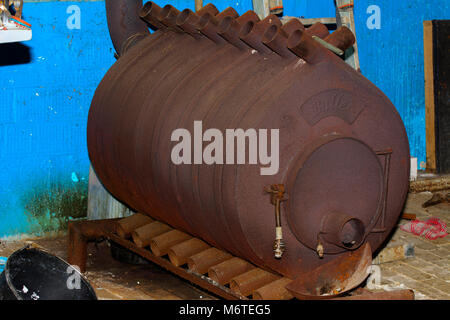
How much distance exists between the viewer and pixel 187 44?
5.19 m

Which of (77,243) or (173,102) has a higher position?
(173,102)

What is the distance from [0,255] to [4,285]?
201 centimetres

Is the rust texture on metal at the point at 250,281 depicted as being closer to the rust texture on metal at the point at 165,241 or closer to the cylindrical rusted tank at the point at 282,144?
the cylindrical rusted tank at the point at 282,144

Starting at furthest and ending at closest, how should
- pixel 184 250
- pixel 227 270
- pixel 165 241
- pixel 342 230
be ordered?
pixel 165 241 < pixel 184 250 < pixel 227 270 < pixel 342 230

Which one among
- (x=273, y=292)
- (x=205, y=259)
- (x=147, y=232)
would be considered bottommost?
(x=273, y=292)

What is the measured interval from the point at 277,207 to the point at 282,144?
1.19ft

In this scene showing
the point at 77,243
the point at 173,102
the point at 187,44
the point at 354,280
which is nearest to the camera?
the point at 354,280

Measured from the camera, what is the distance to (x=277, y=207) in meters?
4.02

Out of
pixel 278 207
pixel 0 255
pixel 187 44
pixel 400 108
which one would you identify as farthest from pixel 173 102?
pixel 400 108

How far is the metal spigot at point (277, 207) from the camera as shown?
158 inches

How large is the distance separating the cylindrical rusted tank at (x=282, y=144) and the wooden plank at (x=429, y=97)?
3.94 metres

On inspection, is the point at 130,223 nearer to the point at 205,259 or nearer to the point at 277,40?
the point at 205,259

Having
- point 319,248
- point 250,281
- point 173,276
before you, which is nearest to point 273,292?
point 250,281
